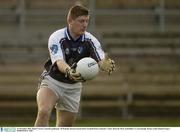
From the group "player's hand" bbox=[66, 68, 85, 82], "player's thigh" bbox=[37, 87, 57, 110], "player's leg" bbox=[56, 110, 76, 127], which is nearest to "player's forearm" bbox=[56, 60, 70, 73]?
"player's hand" bbox=[66, 68, 85, 82]

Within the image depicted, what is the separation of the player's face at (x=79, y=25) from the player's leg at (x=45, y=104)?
79cm

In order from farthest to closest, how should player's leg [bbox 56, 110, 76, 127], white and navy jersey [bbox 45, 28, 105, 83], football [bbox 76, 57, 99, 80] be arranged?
player's leg [bbox 56, 110, 76, 127]
white and navy jersey [bbox 45, 28, 105, 83]
football [bbox 76, 57, 99, 80]

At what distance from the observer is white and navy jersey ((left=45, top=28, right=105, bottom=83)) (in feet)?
25.7

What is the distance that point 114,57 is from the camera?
15719 mm

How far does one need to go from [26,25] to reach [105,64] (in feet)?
29.9

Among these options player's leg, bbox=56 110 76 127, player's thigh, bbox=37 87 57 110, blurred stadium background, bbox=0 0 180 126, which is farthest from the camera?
blurred stadium background, bbox=0 0 180 126

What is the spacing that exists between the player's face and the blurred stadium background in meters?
7.48

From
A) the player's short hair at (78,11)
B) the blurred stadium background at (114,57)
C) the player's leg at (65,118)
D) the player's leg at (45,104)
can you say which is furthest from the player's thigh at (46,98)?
the blurred stadium background at (114,57)

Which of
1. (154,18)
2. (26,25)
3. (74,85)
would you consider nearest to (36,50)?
(26,25)

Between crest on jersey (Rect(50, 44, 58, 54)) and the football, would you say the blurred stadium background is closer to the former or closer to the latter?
crest on jersey (Rect(50, 44, 58, 54))

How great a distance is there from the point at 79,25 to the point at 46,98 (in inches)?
38.0

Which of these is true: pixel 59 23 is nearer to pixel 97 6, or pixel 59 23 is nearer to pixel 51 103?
pixel 97 6

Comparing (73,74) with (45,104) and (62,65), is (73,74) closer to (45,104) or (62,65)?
(62,65)

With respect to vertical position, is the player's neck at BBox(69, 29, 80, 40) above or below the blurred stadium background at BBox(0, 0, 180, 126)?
above
